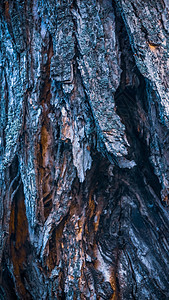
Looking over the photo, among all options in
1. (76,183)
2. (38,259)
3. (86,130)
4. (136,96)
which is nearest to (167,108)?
(136,96)

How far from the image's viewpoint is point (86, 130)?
797 millimetres

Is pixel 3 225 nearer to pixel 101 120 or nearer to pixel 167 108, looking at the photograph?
pixel 101 120

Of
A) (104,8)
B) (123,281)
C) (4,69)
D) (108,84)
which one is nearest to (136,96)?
(108,84)

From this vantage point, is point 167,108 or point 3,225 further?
point 3,225

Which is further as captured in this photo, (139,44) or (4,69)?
(4,69)

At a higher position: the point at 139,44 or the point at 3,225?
the point at 139,44

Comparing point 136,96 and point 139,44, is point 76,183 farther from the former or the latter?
point 139,44

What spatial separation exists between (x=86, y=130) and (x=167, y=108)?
27 centimetres

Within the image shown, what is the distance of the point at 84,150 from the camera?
80 cm

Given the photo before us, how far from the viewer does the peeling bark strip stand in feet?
2.56

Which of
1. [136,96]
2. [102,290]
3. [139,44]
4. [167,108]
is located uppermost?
[139,44]

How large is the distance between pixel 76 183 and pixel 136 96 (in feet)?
1.24

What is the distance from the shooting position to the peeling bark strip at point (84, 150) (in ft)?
2.56

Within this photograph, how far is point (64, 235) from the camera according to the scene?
2.70 ft
